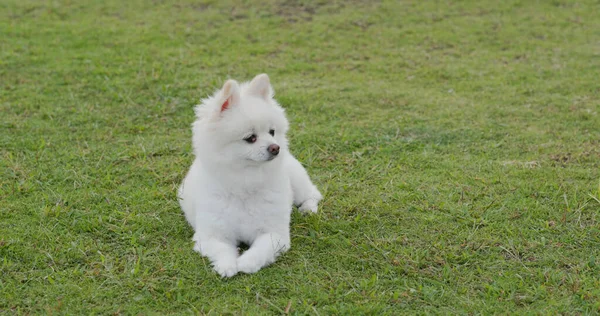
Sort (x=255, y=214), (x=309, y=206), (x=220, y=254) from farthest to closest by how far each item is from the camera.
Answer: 1. (x=309, y=206)
2. (x=255, y=214)
3. (x=220, y=254)

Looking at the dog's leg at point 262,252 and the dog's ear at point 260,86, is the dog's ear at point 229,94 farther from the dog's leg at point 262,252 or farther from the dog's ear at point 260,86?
the dog's leg at point 262,252

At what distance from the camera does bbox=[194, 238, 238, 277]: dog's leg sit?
366cm

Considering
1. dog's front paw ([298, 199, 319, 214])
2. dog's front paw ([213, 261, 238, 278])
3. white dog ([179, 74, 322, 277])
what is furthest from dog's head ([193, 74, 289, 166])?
dog's front paw ([298, 199, 319, 214])

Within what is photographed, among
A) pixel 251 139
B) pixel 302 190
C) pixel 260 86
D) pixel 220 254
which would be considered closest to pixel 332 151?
pixel 302 190

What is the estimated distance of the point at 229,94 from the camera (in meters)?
3.71

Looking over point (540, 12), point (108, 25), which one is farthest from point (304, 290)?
point (540, 12)

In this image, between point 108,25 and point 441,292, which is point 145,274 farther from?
point 108,25

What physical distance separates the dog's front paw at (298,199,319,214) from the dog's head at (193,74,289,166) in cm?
80

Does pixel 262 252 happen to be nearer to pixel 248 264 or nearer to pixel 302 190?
pixel 248 264

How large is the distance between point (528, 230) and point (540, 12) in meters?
7.08

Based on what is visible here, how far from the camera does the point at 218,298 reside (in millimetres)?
3502

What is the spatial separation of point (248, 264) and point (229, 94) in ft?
3.39

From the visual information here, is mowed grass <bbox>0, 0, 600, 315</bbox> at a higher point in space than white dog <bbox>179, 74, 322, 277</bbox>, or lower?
lower

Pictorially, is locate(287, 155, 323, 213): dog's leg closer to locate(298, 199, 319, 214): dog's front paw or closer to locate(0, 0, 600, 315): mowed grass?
locate(298, 199, 319, 214): dog's front paw
